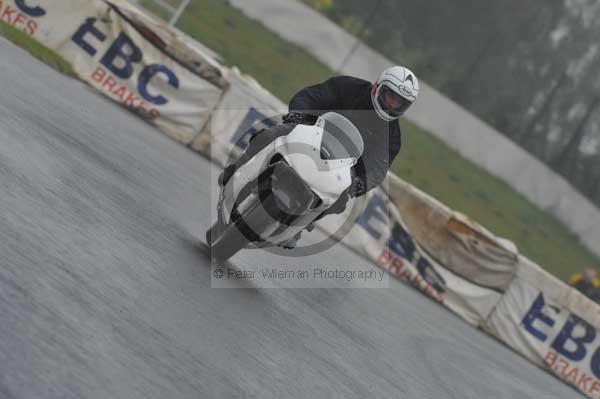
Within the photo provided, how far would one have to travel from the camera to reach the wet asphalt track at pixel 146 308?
5.71m

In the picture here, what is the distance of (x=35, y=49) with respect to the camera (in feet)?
53.6

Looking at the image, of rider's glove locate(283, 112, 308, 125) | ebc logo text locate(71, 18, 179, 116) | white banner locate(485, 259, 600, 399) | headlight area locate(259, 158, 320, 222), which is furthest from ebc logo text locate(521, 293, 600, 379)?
headlight area locate(259, 158, 320, 222)

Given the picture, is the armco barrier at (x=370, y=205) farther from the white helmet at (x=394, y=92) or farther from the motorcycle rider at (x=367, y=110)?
the white helmet at (x=394, y=92)

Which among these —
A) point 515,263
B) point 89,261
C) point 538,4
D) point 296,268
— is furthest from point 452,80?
point 89,261

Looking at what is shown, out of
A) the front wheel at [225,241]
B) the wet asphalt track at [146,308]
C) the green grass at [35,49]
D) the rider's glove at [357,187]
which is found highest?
the rider's glove at [357,187]

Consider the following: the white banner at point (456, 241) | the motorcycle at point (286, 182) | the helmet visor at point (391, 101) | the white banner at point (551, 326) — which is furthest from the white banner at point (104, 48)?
the motorcycle at point (286, 182)

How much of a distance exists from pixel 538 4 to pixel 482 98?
4.34m

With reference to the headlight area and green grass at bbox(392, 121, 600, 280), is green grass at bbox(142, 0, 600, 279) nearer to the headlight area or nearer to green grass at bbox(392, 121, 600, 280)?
green grass at bbox(392, 121, 600, 280)

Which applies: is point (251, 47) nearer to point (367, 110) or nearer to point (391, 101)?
point (367, 110)

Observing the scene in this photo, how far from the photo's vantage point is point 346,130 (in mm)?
9461

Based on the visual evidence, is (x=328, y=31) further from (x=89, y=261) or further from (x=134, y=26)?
(x=89, y=261)

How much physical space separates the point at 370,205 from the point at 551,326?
10.6 feet

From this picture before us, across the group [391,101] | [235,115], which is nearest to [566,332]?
[235,115]

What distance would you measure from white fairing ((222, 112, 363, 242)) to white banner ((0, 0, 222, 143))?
7.50m
